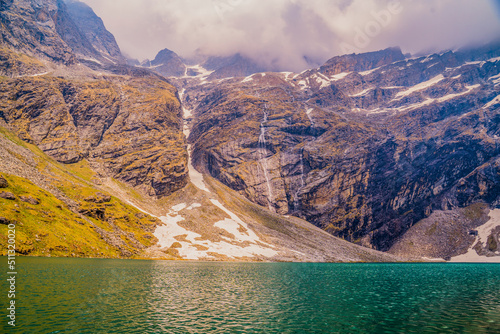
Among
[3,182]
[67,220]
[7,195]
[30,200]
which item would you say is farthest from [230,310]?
[3,182]

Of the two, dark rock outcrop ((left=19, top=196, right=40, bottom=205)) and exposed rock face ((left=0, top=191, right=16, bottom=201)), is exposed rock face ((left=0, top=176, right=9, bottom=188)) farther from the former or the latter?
dark rock outcrop ((left=19, top=196, right=40, bottom=205))

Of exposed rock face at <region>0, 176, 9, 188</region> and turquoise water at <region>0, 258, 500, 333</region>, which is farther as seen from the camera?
exposed rock face at <region>0, 176, 9, 188</region>

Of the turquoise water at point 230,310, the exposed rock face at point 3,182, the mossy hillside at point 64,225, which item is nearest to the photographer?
the turquoise water at point 230,310

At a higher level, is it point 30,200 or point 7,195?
point 7,195

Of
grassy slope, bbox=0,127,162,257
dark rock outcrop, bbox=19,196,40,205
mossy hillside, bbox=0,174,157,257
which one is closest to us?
mossy hillside, bbox=0,174,157,257

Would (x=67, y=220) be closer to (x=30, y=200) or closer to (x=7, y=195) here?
(x=30, y=200)

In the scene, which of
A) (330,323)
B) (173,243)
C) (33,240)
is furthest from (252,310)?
(173,243)

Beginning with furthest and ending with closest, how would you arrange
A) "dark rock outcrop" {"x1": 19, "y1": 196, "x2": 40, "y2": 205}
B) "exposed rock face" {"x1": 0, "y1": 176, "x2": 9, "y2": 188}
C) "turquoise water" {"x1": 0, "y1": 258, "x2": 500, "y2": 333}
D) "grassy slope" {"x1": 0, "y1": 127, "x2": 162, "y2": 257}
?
"dark rock outcrop" {"x1": 19, "y1": 196, "x2": 40, "y2": 205}, "exposed rock face" {"x1": 0, "y1": 176, "x2": 9, "y2": 188}, "grassy slope" {"x1": 0, "y1": 127, "x2": 162, "y2": 257}, "turquoise water" {"x1": 0, "y1": 258, "x2": 500, "y2": 333}

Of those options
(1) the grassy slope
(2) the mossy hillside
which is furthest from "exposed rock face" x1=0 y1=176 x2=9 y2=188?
(1) the grassy slope

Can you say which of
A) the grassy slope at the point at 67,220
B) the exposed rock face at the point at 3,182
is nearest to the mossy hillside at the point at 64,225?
the grassy slope at the point at 67,220

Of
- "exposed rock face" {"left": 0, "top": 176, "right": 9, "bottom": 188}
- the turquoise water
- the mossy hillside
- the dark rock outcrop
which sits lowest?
the turquoise water

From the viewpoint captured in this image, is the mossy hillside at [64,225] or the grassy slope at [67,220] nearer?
the mossy hillside at [64,225]

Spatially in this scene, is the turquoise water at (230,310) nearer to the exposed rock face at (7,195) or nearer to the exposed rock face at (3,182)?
the exposed rock face at (7,195)

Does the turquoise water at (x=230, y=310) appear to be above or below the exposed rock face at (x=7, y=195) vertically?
below
